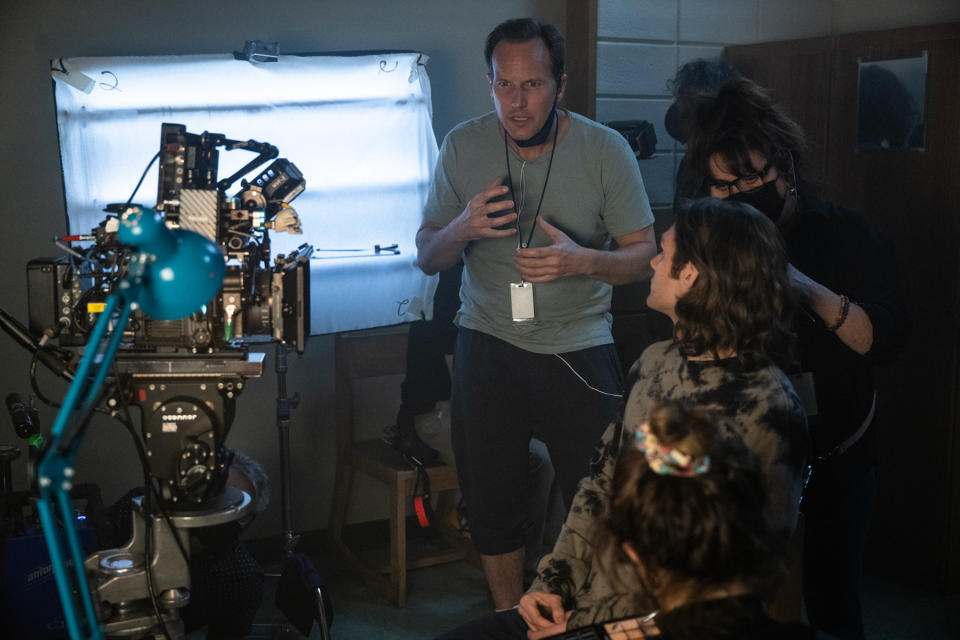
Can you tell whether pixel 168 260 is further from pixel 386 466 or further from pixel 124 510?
pixel 386 466

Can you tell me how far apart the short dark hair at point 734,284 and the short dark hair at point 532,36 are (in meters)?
0.88

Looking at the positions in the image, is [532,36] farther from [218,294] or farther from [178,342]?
[178,342]

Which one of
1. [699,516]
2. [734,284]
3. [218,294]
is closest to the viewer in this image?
[699,516]

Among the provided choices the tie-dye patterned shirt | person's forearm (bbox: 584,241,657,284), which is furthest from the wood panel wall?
the tie-dye patterned shirt

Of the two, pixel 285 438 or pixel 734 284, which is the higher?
pixel 734 284

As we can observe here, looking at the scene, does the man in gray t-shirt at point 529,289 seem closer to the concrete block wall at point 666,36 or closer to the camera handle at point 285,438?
the camera handle at point 285,438

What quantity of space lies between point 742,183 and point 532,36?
0.72 metres

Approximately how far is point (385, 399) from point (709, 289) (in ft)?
7.01

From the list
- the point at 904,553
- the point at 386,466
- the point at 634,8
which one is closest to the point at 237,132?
the point at 386,466

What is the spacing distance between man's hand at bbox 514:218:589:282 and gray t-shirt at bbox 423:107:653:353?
14cm

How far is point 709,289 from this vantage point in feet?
5.87

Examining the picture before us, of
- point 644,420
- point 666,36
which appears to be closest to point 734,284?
point 644,420

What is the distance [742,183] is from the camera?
214 cm

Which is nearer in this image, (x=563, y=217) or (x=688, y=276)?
(x=688, y=276)
